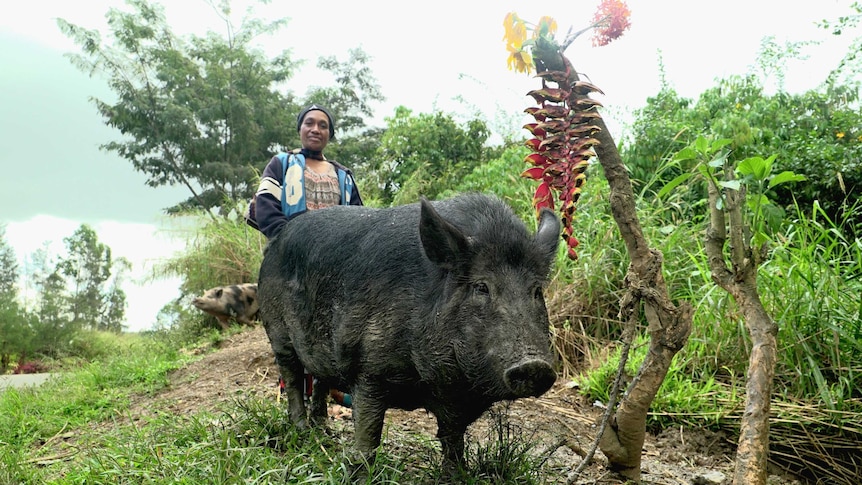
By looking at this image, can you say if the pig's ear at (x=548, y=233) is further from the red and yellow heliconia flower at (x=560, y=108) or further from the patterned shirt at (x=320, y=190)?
the patterned shirt at (x=320, y=190)

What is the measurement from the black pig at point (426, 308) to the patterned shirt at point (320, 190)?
2.19ft

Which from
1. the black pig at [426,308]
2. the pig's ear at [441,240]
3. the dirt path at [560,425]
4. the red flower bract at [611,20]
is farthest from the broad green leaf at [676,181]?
the dirt path at [560,425]

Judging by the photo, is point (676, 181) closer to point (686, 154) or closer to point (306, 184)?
point (686, 154)

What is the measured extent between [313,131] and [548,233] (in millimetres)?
1964

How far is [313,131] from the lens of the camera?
12.6 ft

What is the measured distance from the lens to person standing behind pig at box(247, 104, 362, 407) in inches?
137

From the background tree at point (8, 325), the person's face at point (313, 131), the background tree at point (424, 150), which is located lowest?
the background tree at point (8, 325)

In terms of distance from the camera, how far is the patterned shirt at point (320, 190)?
371 cm

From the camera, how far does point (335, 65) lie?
2056 centimetres

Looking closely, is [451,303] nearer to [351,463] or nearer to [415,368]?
[415,368]

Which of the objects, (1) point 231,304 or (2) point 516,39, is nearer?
(2) point 516,39

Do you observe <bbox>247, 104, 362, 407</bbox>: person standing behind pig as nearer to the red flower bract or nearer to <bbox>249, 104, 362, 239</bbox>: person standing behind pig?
<bbox>249, 104, 362, 239</bbox>: person standing behind pig

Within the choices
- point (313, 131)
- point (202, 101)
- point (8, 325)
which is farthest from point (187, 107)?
point (313, 131)

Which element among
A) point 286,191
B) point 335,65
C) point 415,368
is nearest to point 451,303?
point 415,368
